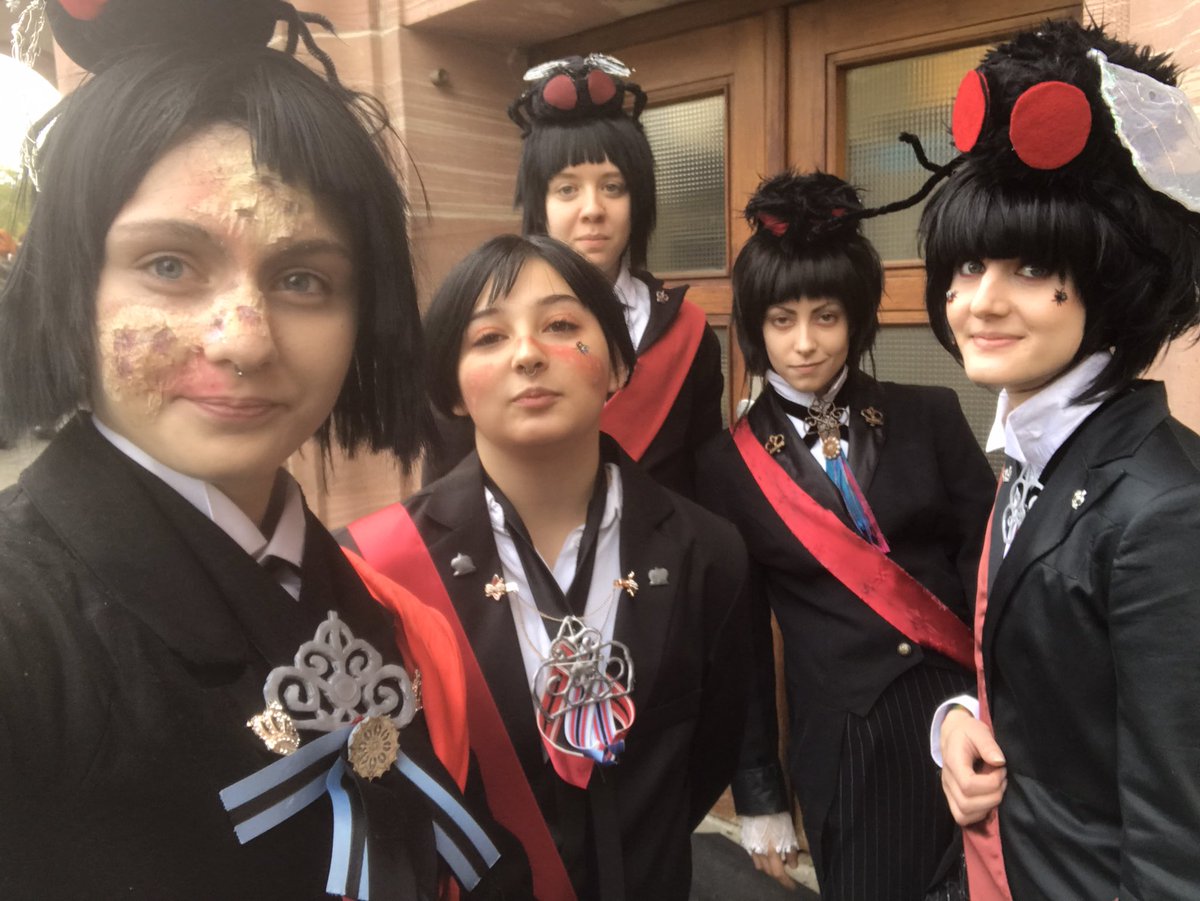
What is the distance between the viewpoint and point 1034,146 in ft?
3.67

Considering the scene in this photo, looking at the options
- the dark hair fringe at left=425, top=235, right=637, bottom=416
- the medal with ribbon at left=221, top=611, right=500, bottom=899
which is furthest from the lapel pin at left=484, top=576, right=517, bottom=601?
the medal with ribbon at left=221, top=611, right=500, bottom=899

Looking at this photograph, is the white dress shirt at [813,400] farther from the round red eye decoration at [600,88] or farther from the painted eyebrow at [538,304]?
Result: the round red eye decoration at [600,88]

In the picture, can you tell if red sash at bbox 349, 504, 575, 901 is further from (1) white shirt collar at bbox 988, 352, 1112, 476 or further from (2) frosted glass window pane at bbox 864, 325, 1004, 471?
(2) frosted glass window pane at bbox 864, 325, 1004, 471

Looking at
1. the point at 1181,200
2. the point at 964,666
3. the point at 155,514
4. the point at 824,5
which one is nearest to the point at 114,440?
the point at 155,514

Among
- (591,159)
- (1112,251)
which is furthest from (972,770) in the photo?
(591,159)

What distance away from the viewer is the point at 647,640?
1.38m

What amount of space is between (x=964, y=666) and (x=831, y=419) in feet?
1.93

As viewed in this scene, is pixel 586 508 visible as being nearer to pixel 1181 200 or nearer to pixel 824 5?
pixel 1181 200

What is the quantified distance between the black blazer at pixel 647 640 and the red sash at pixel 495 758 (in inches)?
1.1

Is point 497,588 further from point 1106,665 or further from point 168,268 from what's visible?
point 1106,665

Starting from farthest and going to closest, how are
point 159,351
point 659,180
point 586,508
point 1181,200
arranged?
point 659,180 < point 586,508 < point 1181,200 < point 159,351

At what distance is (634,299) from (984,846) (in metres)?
1.43

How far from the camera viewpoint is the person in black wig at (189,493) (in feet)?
2.16

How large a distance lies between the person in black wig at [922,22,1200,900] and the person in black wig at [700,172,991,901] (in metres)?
0.40
